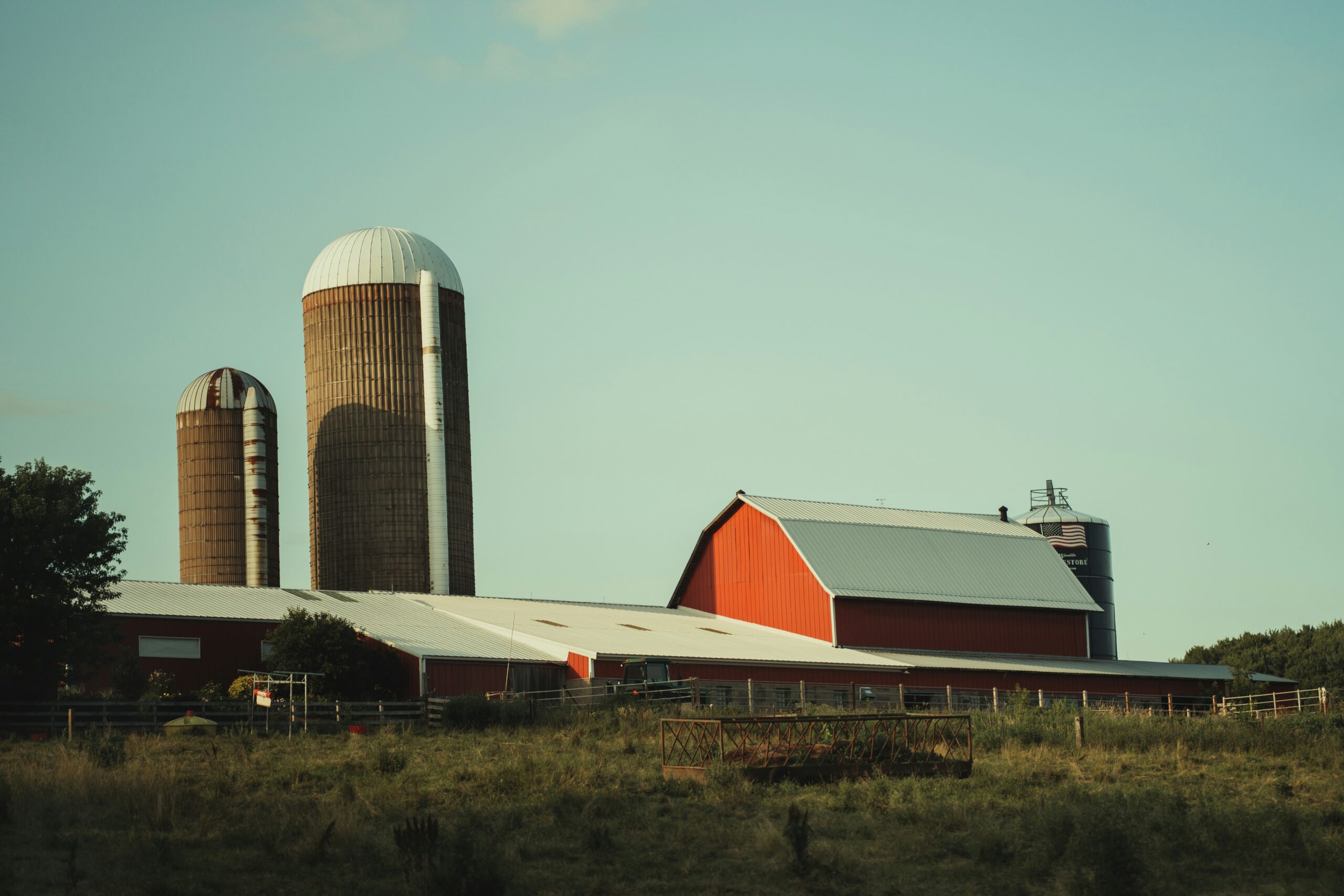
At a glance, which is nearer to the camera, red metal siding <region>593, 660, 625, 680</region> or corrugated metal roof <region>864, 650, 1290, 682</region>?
red metal siding <region>593, 660, 625, 680</region>

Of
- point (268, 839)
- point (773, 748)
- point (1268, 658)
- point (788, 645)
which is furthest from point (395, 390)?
point (1268, 658)

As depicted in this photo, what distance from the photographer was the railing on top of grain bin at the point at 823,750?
23.8 m

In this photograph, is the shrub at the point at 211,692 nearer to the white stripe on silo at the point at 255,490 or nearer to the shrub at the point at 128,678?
the shrub at the point at 128,678

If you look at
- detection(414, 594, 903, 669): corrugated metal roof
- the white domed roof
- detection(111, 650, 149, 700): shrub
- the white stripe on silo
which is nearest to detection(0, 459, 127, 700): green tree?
detection(111, 650, 149, 700): shrub

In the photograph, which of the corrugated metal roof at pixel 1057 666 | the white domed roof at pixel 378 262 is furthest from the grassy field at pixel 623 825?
the white domed roof at pixel 378 262

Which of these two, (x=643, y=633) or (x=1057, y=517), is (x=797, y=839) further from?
(x=1057, y=517)

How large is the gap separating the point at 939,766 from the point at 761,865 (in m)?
7.90

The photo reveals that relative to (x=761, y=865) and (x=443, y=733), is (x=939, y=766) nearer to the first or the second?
(x=761, y=865)

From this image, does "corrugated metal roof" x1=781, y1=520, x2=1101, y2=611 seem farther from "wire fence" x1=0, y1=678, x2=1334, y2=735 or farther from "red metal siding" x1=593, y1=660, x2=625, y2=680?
"red metal siding" x1=593, y1=660, x2=625, y2=680

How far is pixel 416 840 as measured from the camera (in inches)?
663

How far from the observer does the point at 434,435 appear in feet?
181

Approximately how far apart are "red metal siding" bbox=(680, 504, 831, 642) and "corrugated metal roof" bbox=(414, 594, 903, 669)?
0.50 m

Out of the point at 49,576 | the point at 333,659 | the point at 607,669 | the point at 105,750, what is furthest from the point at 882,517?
the point at 105,750

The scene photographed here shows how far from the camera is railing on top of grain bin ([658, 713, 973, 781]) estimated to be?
23797 mm
